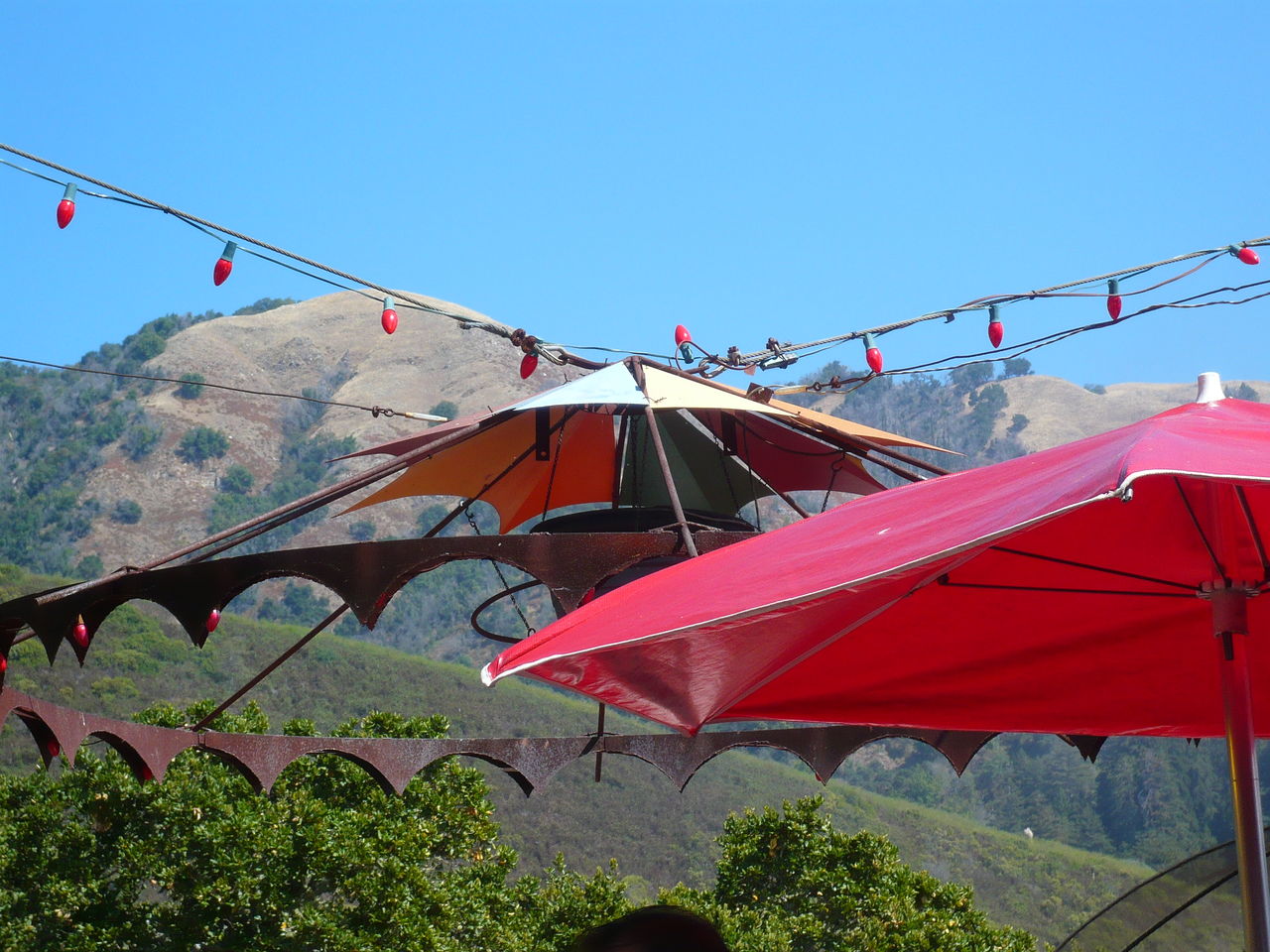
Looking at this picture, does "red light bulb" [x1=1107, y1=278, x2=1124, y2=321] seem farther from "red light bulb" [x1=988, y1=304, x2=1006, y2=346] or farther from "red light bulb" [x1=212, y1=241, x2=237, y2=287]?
"red light bulb" [x1=212, y1=241, x2=237, y2=287]

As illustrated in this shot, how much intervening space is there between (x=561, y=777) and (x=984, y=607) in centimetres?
2527

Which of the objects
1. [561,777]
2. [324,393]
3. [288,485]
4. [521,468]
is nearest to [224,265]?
[521,468]

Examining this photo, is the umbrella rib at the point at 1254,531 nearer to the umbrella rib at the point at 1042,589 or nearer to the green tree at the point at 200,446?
the umbrella rib at the point at 1042,589

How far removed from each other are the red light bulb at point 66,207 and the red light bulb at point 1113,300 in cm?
356

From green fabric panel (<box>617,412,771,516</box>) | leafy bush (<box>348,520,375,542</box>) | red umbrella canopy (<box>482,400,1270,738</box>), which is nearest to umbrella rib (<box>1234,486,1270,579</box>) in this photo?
red umbrella canopy (<box>482,400,1270,738</box>)

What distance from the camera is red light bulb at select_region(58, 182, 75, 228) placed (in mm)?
4008

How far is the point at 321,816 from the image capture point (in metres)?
8.56

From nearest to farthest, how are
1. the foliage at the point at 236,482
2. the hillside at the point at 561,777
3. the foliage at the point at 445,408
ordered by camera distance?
1. the hillside at the point at 561,777
2. the foliage at the point at 236,482
3. the foliage at the point at 445,408

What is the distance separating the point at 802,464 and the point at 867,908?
3384mm

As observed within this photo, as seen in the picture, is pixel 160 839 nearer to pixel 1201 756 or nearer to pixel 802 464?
pixel 802 464

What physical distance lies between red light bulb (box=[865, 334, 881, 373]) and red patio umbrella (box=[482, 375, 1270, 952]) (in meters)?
2.16

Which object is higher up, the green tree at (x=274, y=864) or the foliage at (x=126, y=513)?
the foliage at (x=126, y=513)

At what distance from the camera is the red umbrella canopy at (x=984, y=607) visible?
1626mm

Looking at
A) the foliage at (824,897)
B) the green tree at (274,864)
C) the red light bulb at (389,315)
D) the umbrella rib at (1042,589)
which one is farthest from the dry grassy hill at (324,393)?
the umbrella rib at (1042,589)
